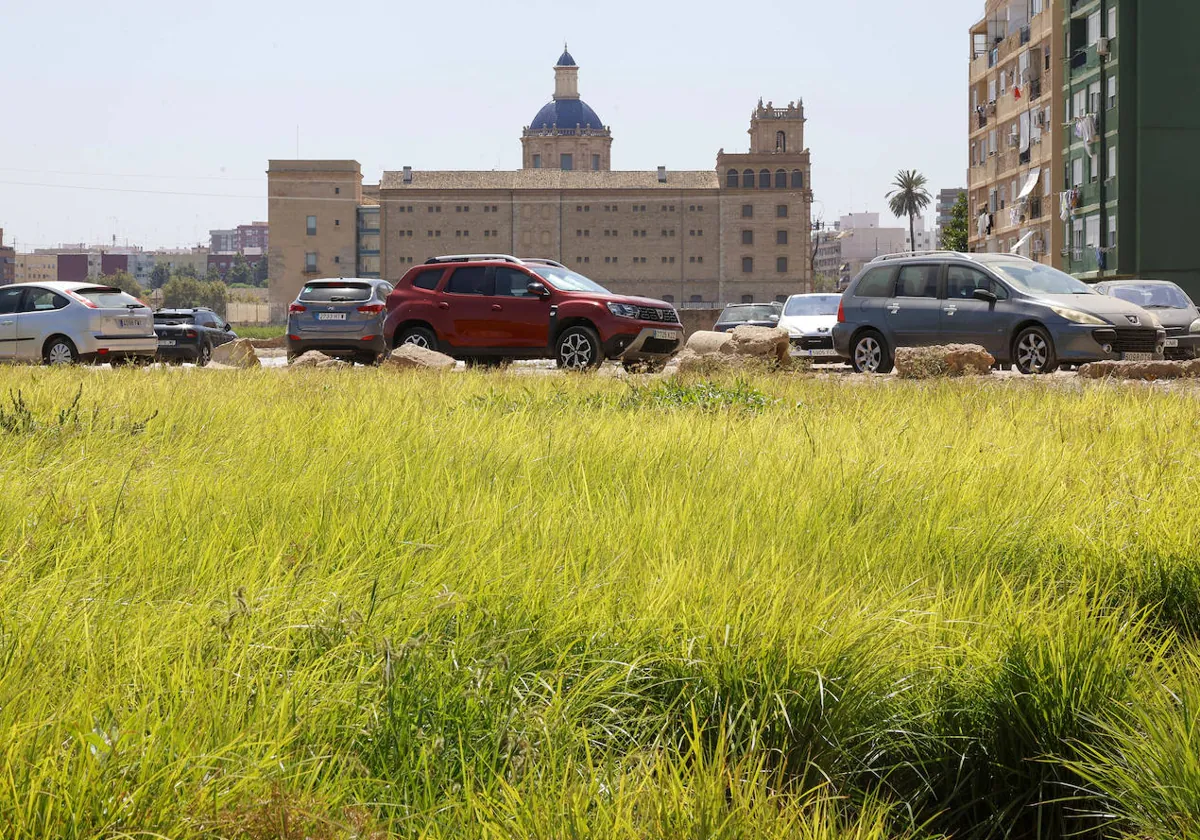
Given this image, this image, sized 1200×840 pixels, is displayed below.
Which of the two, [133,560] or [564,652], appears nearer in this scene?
[564,652]

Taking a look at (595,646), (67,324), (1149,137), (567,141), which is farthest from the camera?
(567,141)

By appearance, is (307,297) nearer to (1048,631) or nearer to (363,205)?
(1048,631)

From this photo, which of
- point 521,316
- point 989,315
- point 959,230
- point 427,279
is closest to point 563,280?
point 521,316

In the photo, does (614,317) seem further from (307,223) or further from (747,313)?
(307,223)

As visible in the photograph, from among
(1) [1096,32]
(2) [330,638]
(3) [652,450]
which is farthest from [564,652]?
(1) [1096,32]

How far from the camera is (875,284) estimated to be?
18547 millimetres

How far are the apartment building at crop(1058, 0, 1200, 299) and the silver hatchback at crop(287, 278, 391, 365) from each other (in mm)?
35410

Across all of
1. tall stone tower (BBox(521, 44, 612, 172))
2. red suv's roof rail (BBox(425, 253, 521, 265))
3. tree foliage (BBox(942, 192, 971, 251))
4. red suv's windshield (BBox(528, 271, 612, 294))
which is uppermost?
tall stone tower (BBox(521, 44, 612, 172))

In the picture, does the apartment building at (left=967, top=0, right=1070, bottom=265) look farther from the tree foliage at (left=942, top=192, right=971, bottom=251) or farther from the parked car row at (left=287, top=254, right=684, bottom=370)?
the parked car row at (left=287, top=254, right=684, bottom=370)

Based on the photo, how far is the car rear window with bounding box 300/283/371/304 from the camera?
22.6 metres

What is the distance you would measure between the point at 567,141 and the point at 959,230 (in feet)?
236

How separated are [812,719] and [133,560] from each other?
221 cm

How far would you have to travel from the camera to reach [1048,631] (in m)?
3.87

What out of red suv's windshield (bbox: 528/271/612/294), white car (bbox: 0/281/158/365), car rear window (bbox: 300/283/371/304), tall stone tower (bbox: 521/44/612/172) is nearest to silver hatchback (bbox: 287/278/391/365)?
car rear window (bbox: 300/283/371/304)
